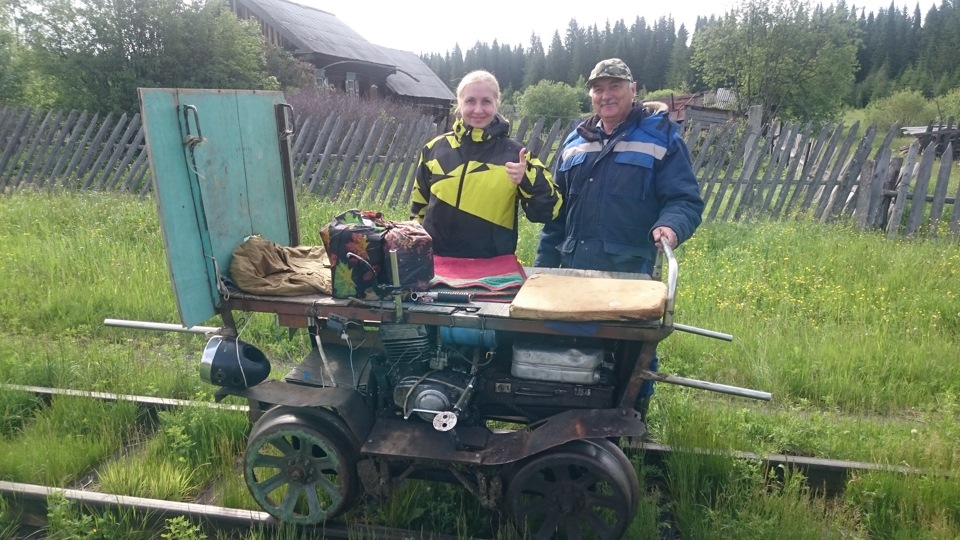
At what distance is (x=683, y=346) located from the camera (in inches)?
203

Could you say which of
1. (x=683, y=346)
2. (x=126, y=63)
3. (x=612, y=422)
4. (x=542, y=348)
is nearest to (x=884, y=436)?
(x=683, y=346)

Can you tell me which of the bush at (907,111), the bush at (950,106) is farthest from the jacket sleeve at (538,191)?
the bush at (907,111)

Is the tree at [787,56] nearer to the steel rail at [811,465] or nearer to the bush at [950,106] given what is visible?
the bush at [950,106]

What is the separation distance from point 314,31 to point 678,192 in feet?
95.6

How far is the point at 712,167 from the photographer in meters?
9.76

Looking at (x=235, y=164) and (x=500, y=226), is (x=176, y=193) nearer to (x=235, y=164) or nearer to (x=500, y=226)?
(x=235, y=164)

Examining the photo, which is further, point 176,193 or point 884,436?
point 884,436

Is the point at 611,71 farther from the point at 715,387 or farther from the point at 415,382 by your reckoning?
the point at 415,382

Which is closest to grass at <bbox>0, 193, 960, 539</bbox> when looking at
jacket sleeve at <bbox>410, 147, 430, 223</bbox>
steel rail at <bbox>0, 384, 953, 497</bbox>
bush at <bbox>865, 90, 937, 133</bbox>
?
steel rail at <bbox>0, 384, 953, 497</bbox>

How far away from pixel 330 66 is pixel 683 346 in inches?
1037

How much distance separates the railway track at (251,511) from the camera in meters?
3.19

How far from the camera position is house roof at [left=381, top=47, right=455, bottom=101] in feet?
112

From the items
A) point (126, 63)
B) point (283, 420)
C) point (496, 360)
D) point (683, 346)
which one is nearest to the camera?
point (283, 420)

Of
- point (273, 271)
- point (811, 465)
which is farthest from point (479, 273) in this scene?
point (811, 465)
